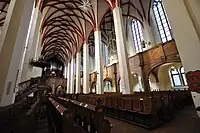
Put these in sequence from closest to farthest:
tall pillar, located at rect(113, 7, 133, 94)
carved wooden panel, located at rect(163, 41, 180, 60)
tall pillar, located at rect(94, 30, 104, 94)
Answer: tall pillar, located at rect(113, 7, 133, 94), carved wooden panel, located at rect(163, 41, 180, 60), tall pillar, located at rect(94, 30, 104, 94)

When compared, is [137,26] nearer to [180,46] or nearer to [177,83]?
[177,83]

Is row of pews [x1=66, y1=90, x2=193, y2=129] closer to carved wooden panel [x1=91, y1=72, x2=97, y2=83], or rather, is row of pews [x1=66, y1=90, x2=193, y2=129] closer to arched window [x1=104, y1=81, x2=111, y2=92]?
arched window [x1=104, y1=81, x2=111, y2=92]

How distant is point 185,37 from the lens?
11.1ft

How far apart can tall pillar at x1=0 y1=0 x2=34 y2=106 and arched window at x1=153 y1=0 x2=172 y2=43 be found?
11455mm

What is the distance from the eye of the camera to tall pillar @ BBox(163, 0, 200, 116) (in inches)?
123

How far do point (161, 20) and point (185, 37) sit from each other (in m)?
9.26

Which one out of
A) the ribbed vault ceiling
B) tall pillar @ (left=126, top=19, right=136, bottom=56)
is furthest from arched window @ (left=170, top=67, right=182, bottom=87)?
the ribbed vault ceiling

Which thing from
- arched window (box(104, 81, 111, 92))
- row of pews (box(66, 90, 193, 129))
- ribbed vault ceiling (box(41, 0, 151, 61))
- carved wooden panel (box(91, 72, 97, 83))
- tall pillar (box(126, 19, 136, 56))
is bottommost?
row of pews (box(66, 90, 193, 129))

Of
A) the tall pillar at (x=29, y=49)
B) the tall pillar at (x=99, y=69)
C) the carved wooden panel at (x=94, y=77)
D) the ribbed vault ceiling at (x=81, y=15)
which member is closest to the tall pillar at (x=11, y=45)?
the tall pillar at (x=29, y=49)

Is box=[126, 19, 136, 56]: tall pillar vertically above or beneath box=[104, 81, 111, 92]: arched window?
above

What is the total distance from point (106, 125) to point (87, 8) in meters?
14.3

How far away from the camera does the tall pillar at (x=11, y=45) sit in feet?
10.0

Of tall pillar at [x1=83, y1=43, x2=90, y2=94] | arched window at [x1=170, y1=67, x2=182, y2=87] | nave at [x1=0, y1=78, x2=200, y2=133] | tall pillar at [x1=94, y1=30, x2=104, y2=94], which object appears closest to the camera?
nave at [x1=0, y1=78, x2=200, y2=133]

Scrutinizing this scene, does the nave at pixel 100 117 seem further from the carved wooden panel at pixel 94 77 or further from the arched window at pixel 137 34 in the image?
the carved wooden panel at pixel 94 77
